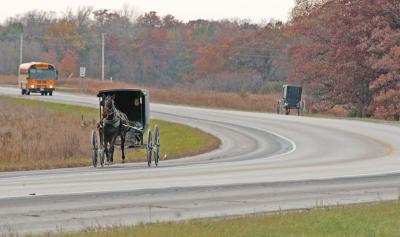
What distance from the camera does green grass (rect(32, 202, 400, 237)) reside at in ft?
37.8

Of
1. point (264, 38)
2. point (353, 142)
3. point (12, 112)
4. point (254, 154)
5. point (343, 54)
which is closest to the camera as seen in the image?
point (254, 154)

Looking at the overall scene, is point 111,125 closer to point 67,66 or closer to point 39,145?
point 39,145

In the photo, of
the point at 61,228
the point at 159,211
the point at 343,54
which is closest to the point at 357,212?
the point at 159,211

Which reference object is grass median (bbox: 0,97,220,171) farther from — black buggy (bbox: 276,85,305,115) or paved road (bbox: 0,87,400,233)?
black buggy (bbox: 276,85,305,115)

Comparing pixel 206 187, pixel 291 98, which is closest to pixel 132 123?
pixel 206 187

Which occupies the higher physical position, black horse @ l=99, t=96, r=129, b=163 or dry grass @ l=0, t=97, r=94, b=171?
black horse @ l=99, t=96, r=129, b=163

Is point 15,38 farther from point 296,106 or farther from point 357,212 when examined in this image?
point 357,212

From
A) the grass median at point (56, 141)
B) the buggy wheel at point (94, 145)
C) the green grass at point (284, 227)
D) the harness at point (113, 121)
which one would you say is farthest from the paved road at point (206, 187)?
the grass median at point (56, 141)

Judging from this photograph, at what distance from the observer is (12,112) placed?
169 ft

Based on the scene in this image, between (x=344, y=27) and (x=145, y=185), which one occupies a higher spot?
(x=344, y=27)

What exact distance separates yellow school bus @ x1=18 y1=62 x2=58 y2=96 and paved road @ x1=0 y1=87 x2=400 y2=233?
41.3m

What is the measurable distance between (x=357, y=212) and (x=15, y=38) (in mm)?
152057

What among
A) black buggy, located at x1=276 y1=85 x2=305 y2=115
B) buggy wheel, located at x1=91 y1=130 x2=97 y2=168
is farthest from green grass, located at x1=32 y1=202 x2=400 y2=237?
black buggy, located at x1=276 y1=85 x2=305 y2=115

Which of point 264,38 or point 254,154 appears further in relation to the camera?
point 264,38
